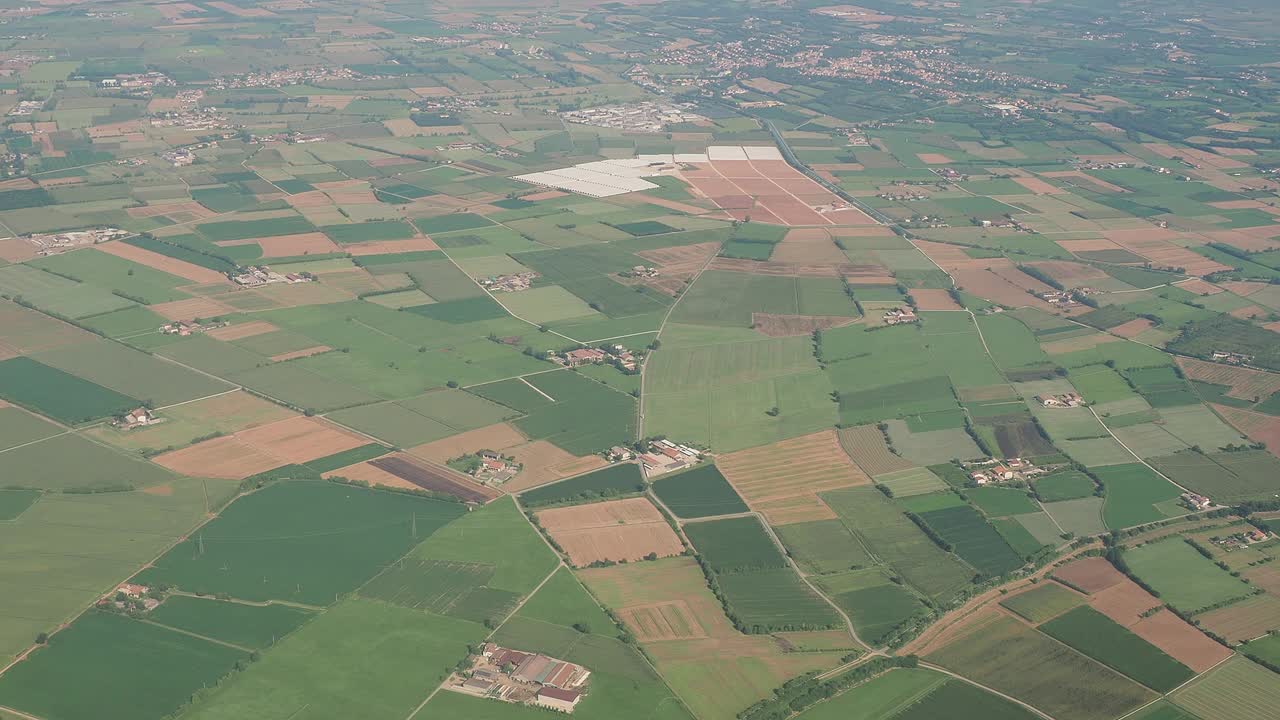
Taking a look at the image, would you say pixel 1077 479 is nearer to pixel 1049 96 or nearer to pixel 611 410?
pixel 611 410

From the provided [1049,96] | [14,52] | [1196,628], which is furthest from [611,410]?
[14,52]

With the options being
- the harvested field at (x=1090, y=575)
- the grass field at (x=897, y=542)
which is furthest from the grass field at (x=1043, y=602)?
the grass field at (x=897, y=542)

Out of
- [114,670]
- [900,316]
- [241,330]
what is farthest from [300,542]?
[900,316]

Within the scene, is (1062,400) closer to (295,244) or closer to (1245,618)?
(1245,618)

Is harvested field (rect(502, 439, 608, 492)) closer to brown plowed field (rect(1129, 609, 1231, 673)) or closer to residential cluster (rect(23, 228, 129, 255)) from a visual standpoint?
brown plowed field (rect(1129, 609, 1231, 673))

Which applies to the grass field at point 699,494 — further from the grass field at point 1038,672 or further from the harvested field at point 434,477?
the grass field at point 1038,672

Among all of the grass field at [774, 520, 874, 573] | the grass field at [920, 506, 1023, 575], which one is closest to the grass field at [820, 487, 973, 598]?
the grass field at [774, 520, 874, 573]
